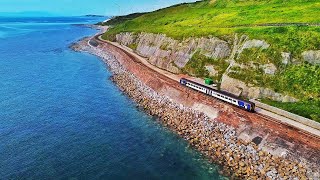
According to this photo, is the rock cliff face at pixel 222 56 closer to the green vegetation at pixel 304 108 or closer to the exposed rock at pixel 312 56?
the exposed rock at pixel 312 56

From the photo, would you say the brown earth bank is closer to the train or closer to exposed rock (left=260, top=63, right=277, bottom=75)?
the train

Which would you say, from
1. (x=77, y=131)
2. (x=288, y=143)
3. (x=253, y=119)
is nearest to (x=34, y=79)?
(x=77, y=131)

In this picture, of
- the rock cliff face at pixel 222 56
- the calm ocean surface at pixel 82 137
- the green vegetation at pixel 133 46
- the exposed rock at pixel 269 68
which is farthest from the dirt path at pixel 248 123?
the green vegetation at pixel 133 46

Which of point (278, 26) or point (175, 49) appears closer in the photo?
point (278, 26)

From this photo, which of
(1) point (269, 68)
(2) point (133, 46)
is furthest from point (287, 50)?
→ (2) point (133, 46)

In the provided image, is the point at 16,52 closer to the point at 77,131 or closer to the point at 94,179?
the point at 77,131

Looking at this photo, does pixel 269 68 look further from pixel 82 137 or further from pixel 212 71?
pixel 82 137

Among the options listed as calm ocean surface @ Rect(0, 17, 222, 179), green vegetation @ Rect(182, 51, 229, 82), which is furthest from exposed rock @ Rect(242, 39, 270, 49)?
calm ocean surface @ Rect(0, 17, 222, 179)
